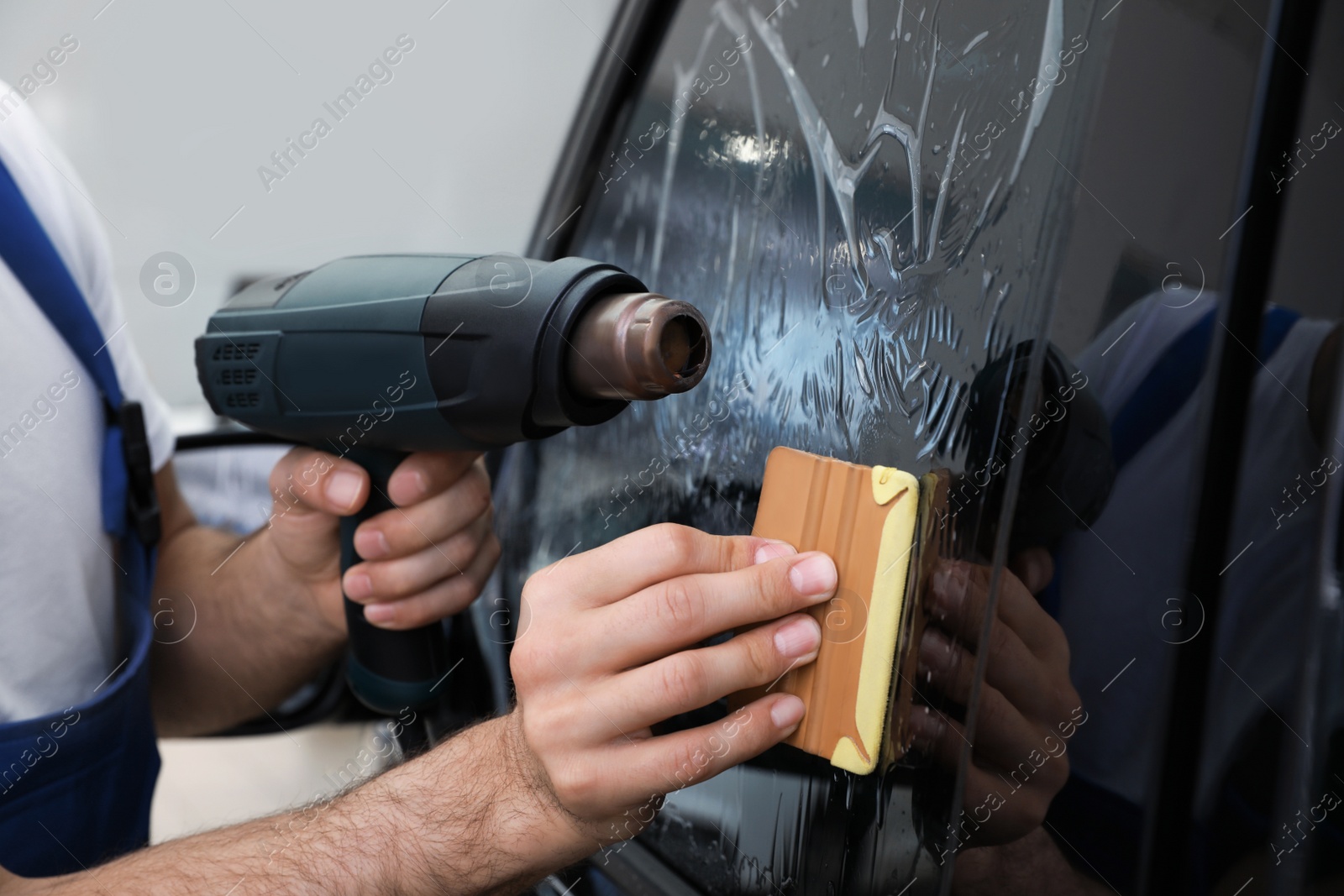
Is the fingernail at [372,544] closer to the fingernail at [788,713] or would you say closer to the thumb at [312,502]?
the thumb at [312,502]

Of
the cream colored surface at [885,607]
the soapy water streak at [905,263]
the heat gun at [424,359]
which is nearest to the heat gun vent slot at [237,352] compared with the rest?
the heat gun at [424,359]

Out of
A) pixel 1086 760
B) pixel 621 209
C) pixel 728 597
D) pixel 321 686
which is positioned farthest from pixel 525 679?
pixel 321 686

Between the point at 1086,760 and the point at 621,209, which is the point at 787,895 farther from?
the point at 621,209

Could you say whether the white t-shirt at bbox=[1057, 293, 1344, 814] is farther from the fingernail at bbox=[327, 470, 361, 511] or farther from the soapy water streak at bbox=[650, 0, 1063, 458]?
the fingernail at bbox=[327, 470, 361, 511]

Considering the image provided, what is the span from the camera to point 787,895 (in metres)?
0.59

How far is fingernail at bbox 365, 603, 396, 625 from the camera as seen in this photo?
1.01m

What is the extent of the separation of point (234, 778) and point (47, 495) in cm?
135

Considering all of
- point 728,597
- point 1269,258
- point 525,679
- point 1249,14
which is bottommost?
point 525,679

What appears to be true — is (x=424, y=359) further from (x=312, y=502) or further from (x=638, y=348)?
(x=312, y=502)

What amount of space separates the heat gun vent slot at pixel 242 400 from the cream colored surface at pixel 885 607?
73cm

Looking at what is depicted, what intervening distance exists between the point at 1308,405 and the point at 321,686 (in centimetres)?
159

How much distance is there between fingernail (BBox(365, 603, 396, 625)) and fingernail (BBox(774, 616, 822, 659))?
2.10ft

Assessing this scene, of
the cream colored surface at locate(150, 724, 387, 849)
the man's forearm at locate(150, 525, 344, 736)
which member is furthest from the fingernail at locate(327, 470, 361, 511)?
the cream colored surface at locate(150, 724, 387, 849)

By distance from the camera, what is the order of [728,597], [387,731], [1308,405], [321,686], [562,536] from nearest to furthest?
[1308,405], [728,597], [562,536], [387,731], [321,686]
